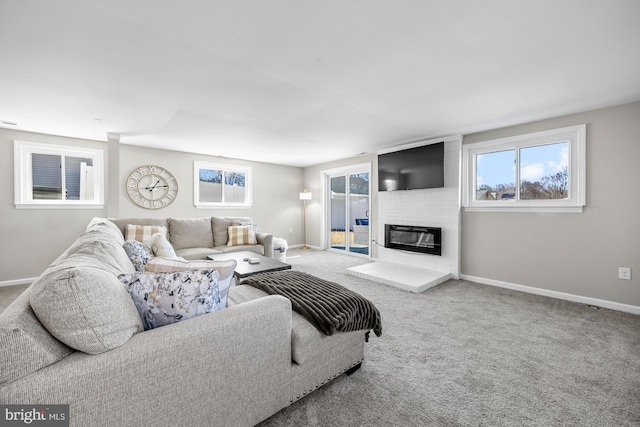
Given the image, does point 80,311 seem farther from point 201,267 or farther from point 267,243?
point 267,243

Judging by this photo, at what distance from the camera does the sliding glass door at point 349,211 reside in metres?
5.89

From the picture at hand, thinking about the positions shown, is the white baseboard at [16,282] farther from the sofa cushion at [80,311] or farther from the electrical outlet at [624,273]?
the electrical outlet at [624,273]

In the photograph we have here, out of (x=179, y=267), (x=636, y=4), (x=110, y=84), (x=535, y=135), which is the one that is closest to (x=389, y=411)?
(x=179, y=267)

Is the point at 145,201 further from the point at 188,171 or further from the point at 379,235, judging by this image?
the point at 379,235

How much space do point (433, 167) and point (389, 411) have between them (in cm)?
364

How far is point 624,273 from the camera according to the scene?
2.85m

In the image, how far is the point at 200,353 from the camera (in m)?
1.07

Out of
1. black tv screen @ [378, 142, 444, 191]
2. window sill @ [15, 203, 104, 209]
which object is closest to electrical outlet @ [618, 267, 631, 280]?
black tv screen @ [378, 142, 444, 191]

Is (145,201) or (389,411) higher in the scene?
(145,201)

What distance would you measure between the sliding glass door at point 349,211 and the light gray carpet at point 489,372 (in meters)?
3.12

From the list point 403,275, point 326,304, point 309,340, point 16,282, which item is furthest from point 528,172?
point 16,282

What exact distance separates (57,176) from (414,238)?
5.94m

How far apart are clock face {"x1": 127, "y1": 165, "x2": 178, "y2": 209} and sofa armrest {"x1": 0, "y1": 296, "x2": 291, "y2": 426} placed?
4582mm

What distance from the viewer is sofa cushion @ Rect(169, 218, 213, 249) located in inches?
169
